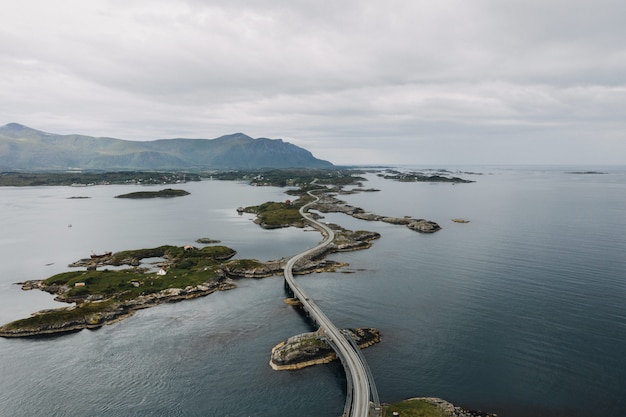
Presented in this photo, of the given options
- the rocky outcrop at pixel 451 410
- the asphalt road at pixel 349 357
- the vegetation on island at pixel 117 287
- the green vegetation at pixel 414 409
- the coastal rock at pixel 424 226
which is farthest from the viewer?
the coastal rock at pixel 424 226

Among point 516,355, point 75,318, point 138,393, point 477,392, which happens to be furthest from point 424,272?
point 75,318

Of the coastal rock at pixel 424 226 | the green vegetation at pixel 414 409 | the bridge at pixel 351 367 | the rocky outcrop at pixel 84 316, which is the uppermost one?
the coastal rock at pixel 424 226

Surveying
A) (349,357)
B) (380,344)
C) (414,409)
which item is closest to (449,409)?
(414,409)

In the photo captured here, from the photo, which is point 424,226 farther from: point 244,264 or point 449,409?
point 449,409

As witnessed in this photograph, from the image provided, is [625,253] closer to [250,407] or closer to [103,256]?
[250,407]

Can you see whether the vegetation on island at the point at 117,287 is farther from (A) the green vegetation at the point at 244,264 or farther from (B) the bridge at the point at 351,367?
(B) the bridge at the point at 351,367

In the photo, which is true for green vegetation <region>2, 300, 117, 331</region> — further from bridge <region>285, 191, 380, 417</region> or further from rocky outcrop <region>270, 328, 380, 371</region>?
bridge <region>285, 191, 380, 417</region>

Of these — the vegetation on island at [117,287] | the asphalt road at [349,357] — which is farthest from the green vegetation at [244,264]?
the asphalt road at [349,357]
